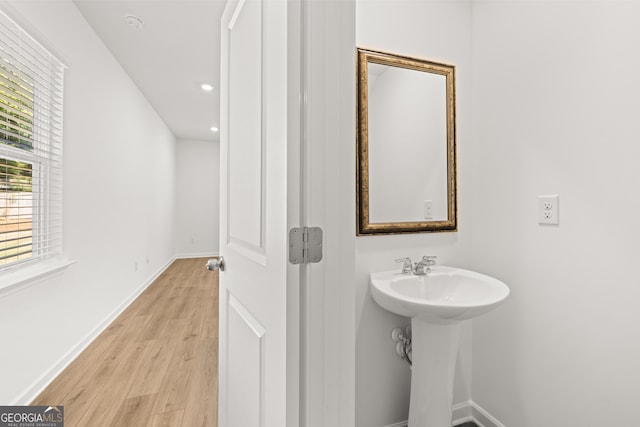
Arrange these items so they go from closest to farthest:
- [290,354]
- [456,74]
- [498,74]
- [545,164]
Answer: [290,354]
[545,164]
[498,74]
[456,74]

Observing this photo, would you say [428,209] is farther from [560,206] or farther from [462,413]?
[462,413]

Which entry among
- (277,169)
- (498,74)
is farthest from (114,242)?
(498,74)

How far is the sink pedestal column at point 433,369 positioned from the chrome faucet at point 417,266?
0.72 feet

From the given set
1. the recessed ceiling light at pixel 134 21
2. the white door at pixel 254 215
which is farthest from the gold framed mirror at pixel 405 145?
the recessed ceiling light at pixel 134 21

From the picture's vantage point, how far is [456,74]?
1.63m

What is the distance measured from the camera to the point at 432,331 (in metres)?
1.29

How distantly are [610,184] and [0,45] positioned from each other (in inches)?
111

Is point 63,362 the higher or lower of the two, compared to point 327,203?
lower

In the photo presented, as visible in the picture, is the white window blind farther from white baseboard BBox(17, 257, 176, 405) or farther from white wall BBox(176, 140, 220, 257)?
white wall BBox(176, 140, 220, 257)

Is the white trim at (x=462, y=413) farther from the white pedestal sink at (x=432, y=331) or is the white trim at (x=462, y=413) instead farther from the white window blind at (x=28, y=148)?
A: the white window blind at (x=28, y=148)

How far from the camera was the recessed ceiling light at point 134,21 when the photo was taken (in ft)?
7.54

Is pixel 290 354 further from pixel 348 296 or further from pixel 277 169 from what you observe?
pixel 277 169

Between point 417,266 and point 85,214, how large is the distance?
2.54m

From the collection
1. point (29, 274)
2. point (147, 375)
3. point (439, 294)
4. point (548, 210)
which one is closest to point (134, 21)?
point (29, 274)
